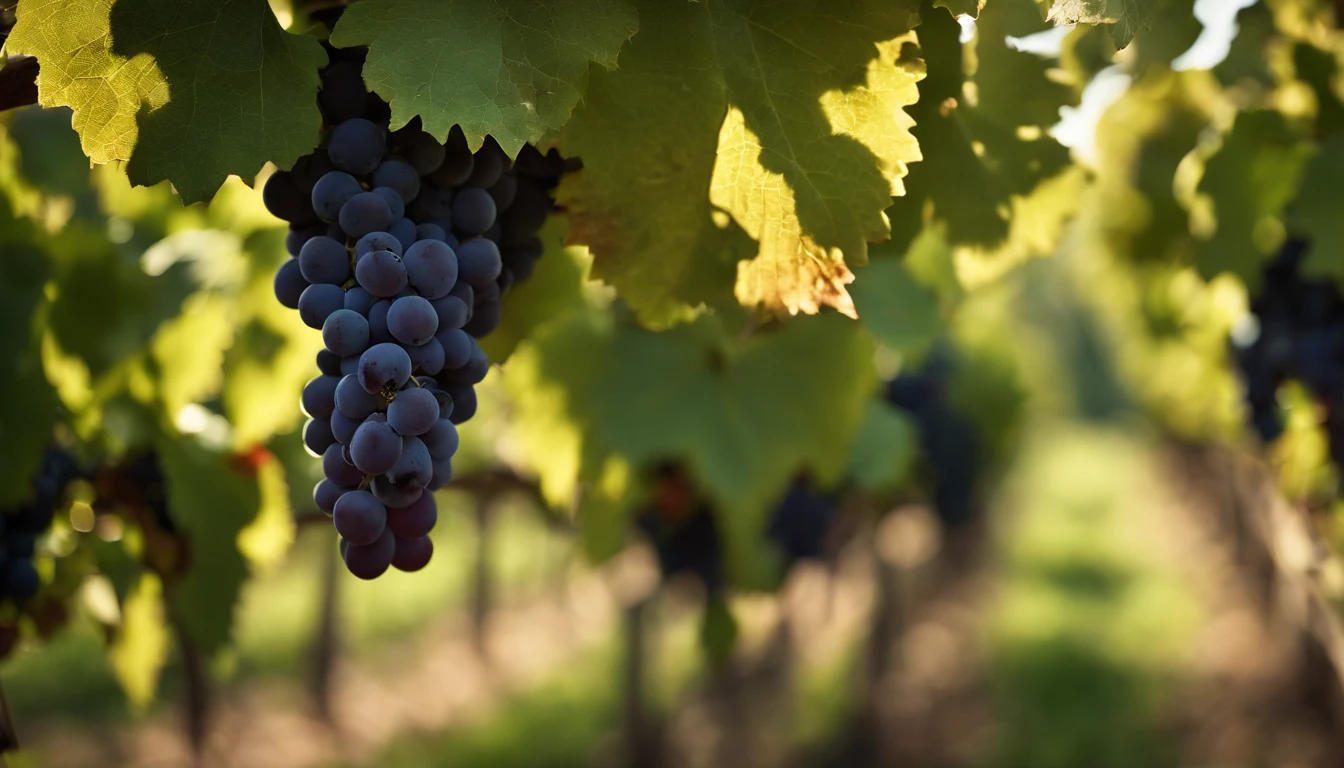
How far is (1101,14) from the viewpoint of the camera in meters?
0.99

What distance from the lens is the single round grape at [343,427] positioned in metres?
0.99

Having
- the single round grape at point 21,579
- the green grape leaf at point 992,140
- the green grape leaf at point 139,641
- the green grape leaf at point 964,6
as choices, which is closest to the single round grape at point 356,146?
the green grape leaf at point 964,6

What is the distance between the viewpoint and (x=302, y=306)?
1.07m

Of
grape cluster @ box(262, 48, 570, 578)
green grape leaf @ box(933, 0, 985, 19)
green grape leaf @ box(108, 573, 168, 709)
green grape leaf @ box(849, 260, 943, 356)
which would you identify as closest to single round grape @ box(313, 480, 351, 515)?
grape cluster @ box(262, 48, 570, 578)

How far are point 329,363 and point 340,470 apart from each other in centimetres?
12

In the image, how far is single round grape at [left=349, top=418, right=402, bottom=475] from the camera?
0.94m

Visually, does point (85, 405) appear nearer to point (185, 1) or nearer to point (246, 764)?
point (185, 1)

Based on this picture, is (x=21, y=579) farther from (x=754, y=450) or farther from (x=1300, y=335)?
(x=1300, y=335)

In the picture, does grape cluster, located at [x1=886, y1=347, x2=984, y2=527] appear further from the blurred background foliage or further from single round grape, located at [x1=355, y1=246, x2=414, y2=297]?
single round grape, located at [x1=355, y1=246, x2=414, y2=297]

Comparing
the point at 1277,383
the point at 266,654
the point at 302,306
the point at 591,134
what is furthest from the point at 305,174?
the point at 266,654

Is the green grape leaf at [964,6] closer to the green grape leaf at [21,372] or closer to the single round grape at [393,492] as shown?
the single round grape at [393,492]

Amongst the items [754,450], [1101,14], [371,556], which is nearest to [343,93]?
→ [371,556]

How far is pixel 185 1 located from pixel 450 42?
285mm

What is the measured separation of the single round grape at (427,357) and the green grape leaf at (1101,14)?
0.70 metres
